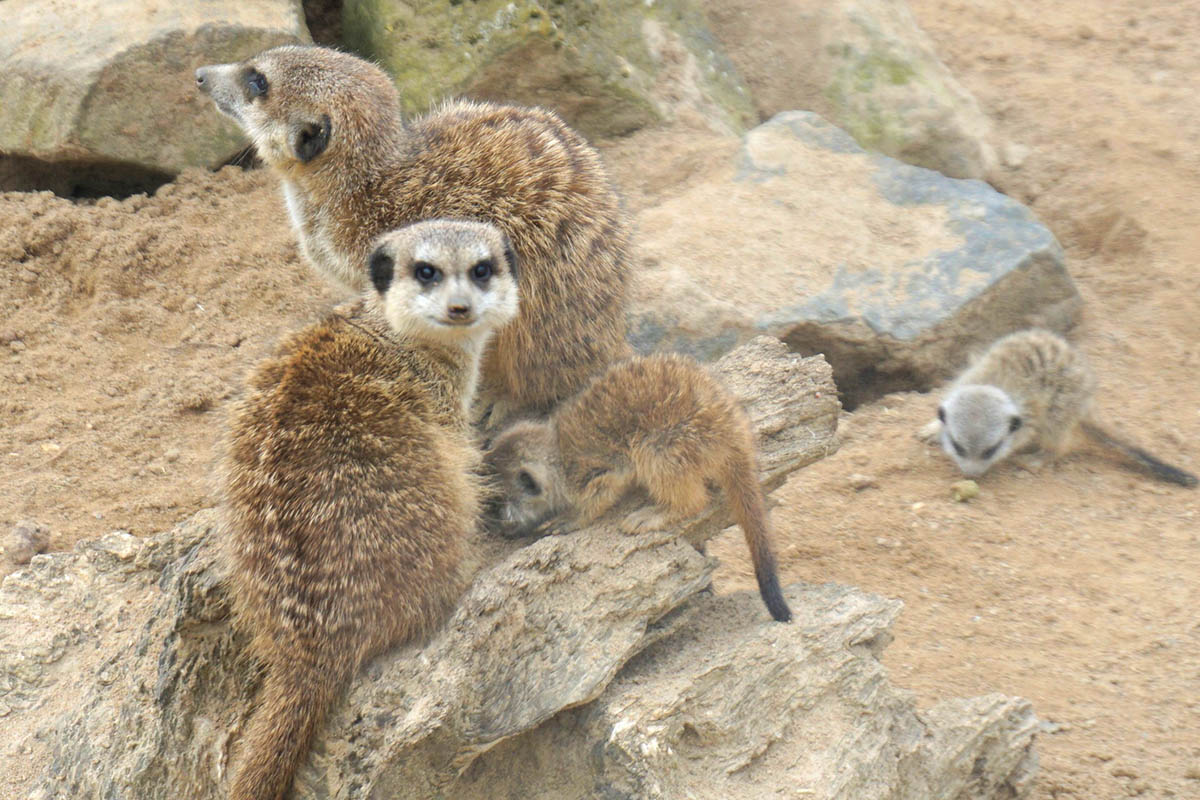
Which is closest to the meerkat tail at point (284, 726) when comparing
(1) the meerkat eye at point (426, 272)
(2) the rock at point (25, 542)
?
(1) the meerkat eye at point (426, 272)

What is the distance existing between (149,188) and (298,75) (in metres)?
2.33

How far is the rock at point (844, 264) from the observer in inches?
218

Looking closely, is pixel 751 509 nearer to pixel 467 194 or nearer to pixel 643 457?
pixel 643 457

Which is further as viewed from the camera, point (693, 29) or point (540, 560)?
point (693, 29)

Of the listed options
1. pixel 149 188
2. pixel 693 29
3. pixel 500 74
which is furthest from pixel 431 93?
pixel 693 29

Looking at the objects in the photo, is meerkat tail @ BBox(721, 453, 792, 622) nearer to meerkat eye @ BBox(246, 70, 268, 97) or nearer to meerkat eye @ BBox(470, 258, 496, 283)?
meerkat eye @ BBox(470, 258, 496, 283)

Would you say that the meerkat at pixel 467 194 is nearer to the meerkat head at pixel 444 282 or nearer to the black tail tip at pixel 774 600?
the meerkat head at pixel 444 282

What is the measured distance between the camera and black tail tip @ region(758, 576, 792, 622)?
3.06m

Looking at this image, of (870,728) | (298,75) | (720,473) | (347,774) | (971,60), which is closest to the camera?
(347,774)

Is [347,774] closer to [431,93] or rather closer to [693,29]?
[431,93]

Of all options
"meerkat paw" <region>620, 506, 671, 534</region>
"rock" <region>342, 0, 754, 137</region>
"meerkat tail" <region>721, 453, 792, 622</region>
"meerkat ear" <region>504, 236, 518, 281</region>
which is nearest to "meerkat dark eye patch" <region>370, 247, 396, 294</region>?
"meerkat ear" <region>504, 236, 518, 281</region>

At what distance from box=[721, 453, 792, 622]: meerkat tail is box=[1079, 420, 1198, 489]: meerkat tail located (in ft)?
10.2

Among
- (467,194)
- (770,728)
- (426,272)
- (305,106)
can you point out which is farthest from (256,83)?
(770,728)

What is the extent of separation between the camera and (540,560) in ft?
9.64
